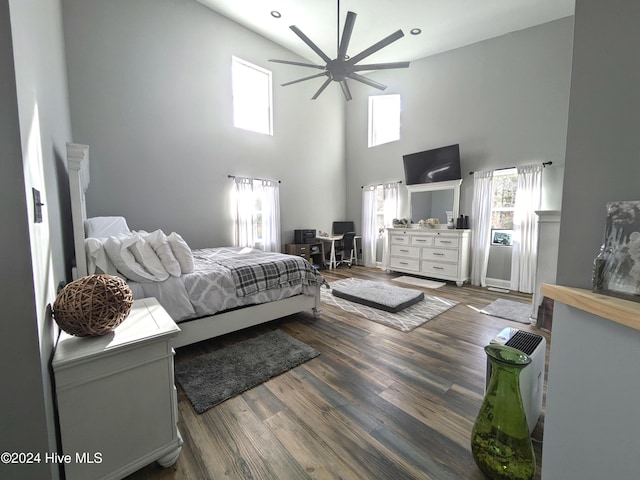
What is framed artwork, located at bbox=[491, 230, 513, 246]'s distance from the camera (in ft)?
13.2

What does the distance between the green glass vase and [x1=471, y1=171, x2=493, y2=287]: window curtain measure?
11.7 feet

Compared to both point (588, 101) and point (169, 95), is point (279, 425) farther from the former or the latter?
point (169, 95)

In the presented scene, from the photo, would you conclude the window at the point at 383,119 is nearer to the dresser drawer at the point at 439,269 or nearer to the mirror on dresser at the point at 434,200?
the mirror on dresser at the point at 434,200

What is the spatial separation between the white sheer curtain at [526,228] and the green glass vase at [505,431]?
3381mm

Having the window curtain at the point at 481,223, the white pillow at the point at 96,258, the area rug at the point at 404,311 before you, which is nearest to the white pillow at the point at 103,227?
the white pillow at the point at 96,258

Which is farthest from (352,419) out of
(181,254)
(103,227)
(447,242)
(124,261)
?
(447,242)

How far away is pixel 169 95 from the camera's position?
12.5 ft

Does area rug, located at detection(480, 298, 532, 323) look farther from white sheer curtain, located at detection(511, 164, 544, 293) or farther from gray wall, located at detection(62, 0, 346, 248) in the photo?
gray wall, located at detection(62, 0, 346, 248)

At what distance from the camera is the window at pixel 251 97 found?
15.1 ft

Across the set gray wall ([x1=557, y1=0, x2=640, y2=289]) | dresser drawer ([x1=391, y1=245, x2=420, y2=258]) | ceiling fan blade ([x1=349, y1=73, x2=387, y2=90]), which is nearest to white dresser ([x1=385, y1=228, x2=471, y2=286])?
dresser drawer ([x1=391, y1=245, x2=420, y2=258])

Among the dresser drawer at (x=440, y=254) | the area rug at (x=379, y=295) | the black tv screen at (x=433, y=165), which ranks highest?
the black tv screen at (x=433, y=165)

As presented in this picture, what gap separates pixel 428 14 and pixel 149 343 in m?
5.12

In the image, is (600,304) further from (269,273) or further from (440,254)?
(440,254)

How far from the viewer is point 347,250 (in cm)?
594
